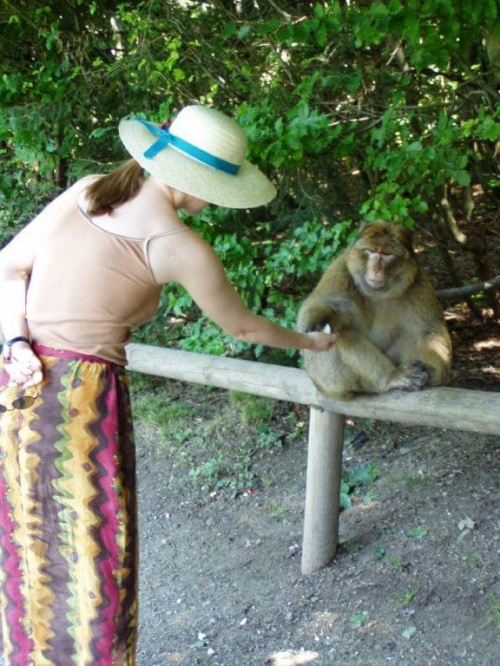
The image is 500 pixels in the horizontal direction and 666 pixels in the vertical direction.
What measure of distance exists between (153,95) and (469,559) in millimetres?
3963

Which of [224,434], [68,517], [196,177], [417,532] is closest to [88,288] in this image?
[196,177]

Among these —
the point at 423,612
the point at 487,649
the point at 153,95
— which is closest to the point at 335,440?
the point at 423,612

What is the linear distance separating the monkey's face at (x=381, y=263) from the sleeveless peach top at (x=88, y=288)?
1571 millimetres

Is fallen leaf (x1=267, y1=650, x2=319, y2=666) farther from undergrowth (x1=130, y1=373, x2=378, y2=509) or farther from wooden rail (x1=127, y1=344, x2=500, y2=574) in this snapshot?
undergrowth (x1=130, y1=373, x2=378, y2=509)

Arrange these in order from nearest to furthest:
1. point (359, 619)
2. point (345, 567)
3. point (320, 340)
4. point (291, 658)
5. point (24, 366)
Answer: point (24, 366), point (320, 340), point (291, 658), point (359, 619), point (345, 567)

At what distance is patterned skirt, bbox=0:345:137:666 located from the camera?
239 centimetres

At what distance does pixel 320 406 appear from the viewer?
144 inches

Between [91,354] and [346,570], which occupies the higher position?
[91,354]

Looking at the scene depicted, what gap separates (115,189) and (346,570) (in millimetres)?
2511

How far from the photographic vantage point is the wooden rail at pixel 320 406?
3.12 metres

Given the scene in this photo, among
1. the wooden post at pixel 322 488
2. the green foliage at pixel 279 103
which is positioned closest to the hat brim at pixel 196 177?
the wooden post at pixel 322 488

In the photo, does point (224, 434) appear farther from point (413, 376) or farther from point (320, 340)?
point (320, 340)

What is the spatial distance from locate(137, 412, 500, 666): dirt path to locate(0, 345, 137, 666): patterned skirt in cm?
105

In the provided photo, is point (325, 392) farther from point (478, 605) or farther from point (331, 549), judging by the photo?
point (478, 605)
